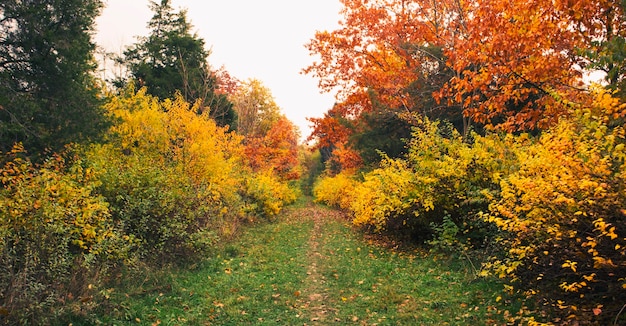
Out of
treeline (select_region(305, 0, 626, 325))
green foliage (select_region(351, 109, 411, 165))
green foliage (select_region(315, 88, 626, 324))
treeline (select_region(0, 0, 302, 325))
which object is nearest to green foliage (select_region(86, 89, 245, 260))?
treeline (select_region(0, 0, 302, 325))

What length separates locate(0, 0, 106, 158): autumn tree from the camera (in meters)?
10.3

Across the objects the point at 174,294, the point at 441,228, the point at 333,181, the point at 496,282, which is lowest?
the point at 174,294

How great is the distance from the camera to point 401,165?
13.2m

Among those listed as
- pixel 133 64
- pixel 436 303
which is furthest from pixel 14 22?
pixel 133 64

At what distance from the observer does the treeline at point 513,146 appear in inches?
191

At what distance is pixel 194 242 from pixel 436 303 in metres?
5.86

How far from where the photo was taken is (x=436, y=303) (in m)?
7.02

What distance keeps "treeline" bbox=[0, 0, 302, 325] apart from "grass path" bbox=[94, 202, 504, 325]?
0.70m

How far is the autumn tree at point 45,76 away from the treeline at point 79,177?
0.10 feet

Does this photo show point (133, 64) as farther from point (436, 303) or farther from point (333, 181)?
point (436, 303)

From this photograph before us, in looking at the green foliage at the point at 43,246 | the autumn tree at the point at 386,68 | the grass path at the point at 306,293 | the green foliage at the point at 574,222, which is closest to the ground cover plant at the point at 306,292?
the grass path at the point at 306,293

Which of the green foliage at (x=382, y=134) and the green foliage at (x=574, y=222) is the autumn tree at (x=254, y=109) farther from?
the green foliage at (x=574, y=222)

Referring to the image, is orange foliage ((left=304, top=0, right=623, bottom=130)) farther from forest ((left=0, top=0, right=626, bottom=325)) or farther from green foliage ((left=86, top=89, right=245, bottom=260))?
green foliage ((left=86, top=89, right=245, bottom=260))

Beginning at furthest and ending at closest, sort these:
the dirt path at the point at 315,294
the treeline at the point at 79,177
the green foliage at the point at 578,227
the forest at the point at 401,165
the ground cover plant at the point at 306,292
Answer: the dirt path at the point at 315,294, the ground cover plant at the point at 306,292, the treeline at the point at 79,177, the forest at the point at 401,165, the green foliage at the point at 578,227
